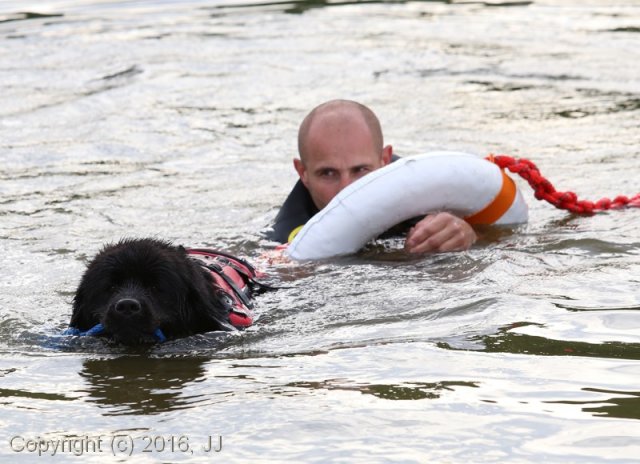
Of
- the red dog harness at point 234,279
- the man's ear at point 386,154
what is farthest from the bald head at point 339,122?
the red dog harness at point 234,279

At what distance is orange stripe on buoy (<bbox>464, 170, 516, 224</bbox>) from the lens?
21.3 feet

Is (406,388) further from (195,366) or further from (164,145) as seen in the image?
(164,145)

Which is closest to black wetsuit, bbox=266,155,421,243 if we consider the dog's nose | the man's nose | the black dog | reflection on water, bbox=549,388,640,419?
the man's nose

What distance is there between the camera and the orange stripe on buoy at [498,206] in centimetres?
649

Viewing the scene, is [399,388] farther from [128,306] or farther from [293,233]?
[293,233]

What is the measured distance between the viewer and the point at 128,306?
14.9 ft

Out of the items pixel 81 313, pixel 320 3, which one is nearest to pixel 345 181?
pixel 81 313

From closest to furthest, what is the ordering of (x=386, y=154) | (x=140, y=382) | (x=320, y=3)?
1. (x=140, y=382)
2. (x=386, y=154)
3. (x=320, y=3)

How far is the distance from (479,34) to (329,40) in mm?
1722

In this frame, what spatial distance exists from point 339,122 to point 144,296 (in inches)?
92.6

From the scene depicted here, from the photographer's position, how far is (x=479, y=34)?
540 inches

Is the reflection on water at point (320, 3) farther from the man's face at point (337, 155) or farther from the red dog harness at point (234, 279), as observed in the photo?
the red dog harness at point (234, 279)

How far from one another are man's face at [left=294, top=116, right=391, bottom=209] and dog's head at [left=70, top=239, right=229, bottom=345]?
6.20 ft

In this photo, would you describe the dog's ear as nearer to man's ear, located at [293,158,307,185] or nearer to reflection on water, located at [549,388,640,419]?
reflection on water, located at [549,388,640,419]
